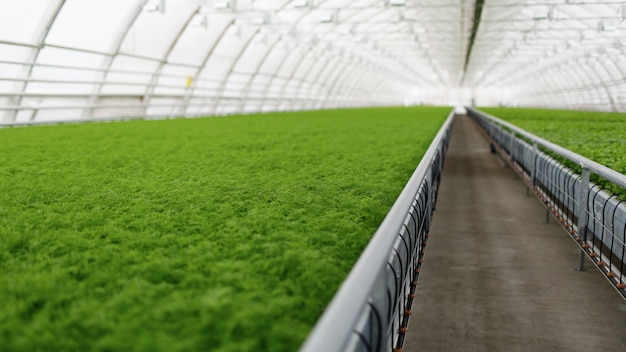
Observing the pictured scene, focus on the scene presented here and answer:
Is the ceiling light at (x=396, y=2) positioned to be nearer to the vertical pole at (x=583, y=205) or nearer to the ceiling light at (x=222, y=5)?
the ceiling light at (x=222, y=5)

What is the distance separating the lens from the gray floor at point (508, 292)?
5012 mm

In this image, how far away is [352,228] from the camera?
3.60m

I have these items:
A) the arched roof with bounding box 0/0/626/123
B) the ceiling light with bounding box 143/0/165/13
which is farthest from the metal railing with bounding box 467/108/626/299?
the ceiling light with bounding box 143/0/165/13

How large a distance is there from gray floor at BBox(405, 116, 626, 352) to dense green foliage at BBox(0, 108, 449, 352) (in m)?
1.40

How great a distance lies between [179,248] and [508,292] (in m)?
4.14

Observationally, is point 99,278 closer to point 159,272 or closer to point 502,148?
point 159,272

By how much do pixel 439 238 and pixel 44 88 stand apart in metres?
17.1

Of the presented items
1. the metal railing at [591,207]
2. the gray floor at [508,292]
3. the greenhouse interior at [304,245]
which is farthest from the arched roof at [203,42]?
the metal railing at [591,207]

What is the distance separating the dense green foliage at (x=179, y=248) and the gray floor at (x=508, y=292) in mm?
1398

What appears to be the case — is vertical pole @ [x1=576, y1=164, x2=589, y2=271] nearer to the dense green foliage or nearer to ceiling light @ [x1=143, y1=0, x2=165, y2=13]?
the dense green foliage

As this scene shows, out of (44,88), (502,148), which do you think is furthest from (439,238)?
(44,88)

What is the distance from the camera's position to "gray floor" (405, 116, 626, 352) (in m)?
5.01

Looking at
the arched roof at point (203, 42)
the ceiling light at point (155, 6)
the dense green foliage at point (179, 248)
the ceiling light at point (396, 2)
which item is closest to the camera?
the dense green foliage at point (179, 248)

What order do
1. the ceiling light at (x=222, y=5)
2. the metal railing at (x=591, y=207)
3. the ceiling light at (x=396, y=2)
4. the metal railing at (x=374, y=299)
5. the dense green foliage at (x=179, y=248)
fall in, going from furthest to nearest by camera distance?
1. the ceiling light at (x=222, y=5)
2. the ceiling light at (x=396, y=2)
3. the metal railing at (x=591, y=207)
4. the dense green foliage at (x=179, y=248)
5. the metal railing at (x=374, y=299)
